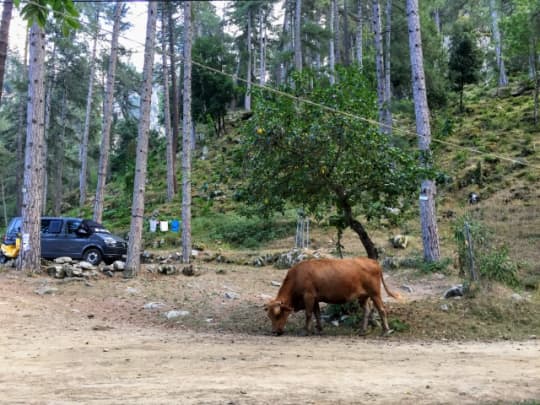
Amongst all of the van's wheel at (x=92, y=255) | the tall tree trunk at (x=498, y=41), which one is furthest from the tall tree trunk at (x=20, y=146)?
the tall tree trunk at (x=498, y=41)

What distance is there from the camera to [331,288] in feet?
32.6

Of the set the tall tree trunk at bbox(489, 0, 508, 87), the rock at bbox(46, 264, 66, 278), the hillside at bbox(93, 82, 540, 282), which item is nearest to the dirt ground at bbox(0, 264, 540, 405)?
the rock at bbox(46, 264, 66, 278)

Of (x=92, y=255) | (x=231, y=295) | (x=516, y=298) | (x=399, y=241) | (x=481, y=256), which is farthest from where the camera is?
(x=399, y=241)

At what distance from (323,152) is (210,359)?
4897mm

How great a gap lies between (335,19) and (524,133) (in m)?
15.5

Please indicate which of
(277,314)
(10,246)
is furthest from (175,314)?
(10,246)

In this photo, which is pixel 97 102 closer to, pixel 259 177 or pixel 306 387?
pixel 259 177

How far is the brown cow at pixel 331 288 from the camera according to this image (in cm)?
991

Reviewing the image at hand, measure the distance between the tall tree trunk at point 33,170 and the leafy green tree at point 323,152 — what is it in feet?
22.8

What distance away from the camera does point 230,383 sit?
5.93m

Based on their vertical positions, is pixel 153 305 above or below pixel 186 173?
below

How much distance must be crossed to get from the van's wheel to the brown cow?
33.2 feet

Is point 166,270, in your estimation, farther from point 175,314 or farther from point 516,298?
point 516,298

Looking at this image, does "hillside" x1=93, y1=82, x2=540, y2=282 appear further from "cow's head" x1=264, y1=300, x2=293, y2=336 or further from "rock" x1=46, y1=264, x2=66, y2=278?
"rock" x1=46, y1=264, x2=66, y2=278
